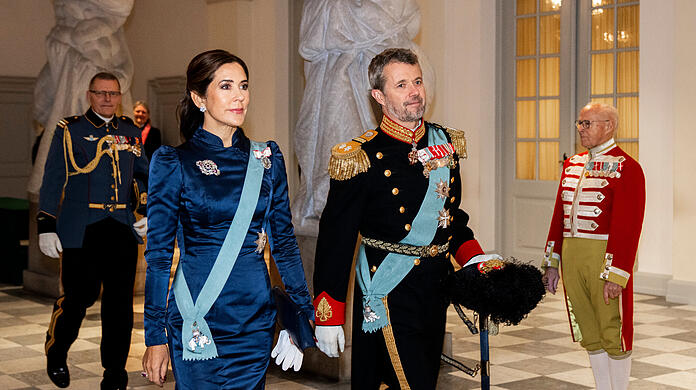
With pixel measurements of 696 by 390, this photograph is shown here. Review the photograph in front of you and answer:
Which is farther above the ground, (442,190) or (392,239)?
(442,190)

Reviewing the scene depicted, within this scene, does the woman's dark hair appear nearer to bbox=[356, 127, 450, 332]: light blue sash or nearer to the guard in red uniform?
bbox=[356, 127, 450, 332]: light blue sash

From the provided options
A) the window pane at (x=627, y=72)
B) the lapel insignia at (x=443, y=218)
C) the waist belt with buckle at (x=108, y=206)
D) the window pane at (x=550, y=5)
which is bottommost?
the waist belt with buckle at (x=108, y=206)

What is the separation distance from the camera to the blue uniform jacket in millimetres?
5051

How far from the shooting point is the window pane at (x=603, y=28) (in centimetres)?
Answer: 891

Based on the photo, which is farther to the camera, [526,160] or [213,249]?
[526,160]

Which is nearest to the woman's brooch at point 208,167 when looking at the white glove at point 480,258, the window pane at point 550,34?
the white glove at point 480,258

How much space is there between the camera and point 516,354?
606 cm

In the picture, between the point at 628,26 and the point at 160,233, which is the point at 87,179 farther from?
the point at 628,26

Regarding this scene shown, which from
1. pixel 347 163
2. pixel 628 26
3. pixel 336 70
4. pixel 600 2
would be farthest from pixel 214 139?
pixel 600 2

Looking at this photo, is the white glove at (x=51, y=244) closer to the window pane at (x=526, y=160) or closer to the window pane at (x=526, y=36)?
the window pane at (x=526, y=160)

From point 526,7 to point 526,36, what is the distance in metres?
0.29

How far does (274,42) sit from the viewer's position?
37.2 ft

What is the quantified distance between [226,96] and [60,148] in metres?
2.52

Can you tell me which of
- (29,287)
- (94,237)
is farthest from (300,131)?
(29,287)
